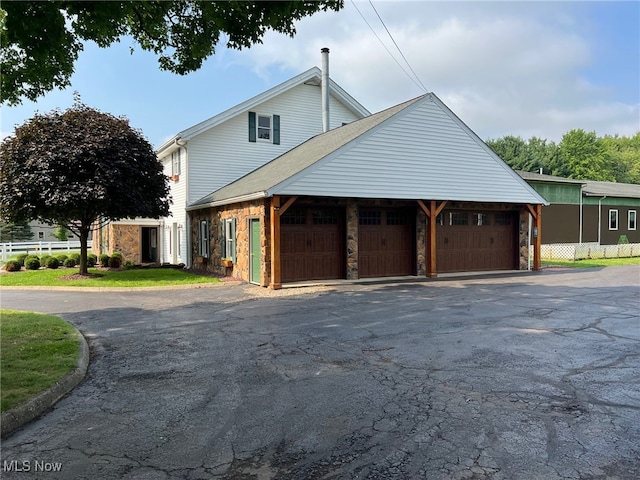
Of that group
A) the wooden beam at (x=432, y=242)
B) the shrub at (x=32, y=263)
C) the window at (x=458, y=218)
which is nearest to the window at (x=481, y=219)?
the window at (x=458, y=218)

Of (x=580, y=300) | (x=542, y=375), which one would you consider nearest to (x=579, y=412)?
(x=542, y=375)

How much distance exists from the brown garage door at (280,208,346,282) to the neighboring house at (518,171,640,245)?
1787cm

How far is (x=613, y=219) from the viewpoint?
3159 cm

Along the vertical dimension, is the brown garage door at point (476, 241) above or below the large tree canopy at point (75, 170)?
below

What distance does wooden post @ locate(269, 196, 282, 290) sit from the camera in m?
13.0

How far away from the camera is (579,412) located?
419 centimetres

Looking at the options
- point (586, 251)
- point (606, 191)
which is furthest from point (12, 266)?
point (606, 191)

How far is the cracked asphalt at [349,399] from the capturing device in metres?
3.35

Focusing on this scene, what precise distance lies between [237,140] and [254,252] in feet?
25.0

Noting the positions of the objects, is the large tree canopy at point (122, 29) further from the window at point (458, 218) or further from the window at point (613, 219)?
the window at point (613, 219)

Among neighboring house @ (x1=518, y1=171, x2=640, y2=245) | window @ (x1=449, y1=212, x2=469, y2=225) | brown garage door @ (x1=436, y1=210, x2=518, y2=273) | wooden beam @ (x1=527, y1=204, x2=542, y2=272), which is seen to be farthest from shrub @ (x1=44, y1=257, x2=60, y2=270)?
neighboring house @ (x1=518, y1=171, x2=640, y2=245)

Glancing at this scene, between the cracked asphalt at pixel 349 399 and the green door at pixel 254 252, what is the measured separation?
4718 mm

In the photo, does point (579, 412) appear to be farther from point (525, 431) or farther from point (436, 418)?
point (436, 418)

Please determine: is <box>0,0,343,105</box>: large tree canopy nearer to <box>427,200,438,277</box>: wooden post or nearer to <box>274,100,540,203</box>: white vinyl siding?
<box>274,100,540,203</box>: white vinyl siding
